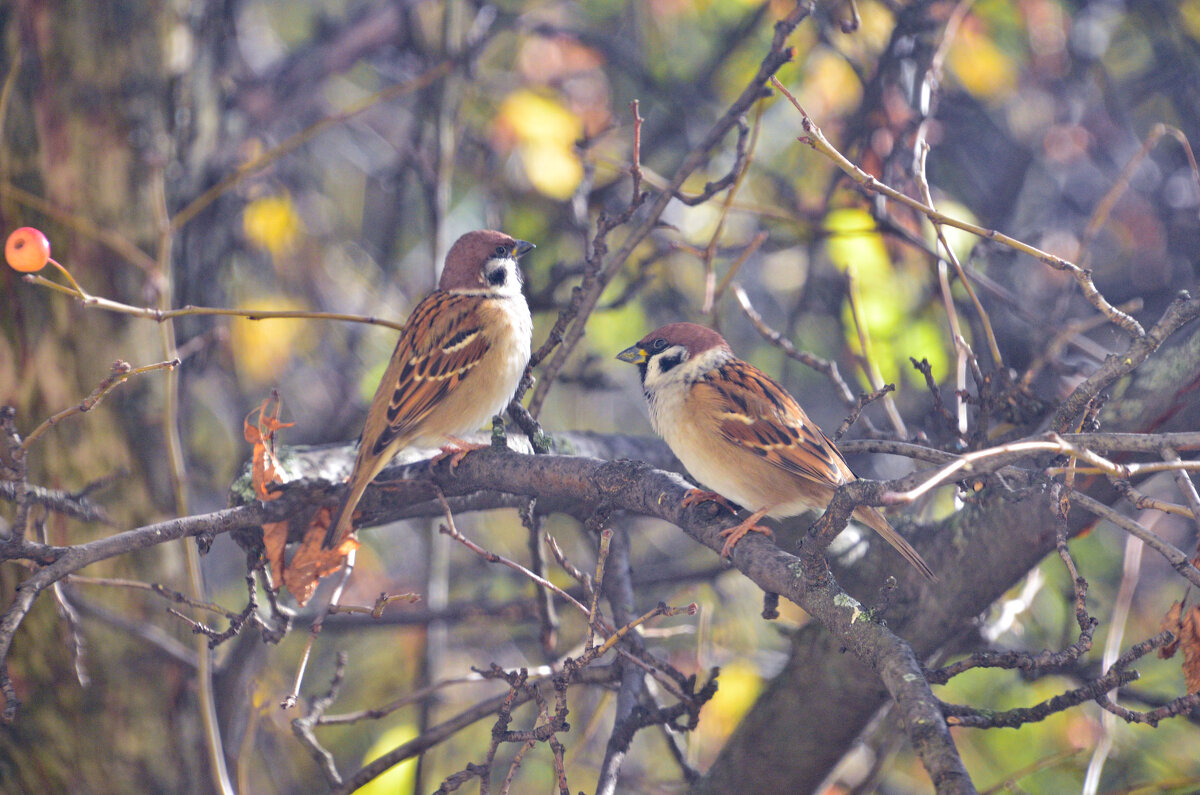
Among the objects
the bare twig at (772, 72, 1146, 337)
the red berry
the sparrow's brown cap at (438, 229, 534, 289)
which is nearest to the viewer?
the bare twig at (772, 72, 1146, 337)

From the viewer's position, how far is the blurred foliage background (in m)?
3.43

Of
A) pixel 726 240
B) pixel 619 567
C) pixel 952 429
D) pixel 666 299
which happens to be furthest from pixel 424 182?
pixel 952 429

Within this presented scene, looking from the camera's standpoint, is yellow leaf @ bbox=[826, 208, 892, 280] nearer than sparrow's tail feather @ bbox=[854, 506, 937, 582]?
No

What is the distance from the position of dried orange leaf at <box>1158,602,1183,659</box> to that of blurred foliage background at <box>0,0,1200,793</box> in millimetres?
1112

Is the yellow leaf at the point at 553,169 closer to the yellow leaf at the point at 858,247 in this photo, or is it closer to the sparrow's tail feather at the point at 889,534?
the yellow leaf at the point at 858,247

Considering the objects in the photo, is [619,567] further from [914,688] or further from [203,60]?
[203,60]

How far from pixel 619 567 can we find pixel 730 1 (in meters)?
3.33

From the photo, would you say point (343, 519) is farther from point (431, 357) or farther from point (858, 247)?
point (858, 247)

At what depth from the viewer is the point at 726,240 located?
209 inches

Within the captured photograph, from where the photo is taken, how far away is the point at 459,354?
11.6 feet

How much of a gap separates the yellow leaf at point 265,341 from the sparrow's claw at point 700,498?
11.0ft

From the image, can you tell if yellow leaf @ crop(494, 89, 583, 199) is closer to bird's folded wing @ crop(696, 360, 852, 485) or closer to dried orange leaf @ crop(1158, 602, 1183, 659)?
bird's folded wing @ crop(696, 360, 852, 485)

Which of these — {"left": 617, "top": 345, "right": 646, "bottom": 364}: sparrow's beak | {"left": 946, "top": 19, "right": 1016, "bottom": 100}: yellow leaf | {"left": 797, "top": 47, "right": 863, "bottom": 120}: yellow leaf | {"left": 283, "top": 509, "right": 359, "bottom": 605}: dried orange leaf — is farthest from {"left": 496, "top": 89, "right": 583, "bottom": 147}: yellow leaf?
{"left": 283, "top": 509, "right": 359, "bottom": 605}: dried orange leaf

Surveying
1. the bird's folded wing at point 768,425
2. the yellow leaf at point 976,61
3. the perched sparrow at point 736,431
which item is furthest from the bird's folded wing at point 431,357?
the yellow leaf at point 976,61
